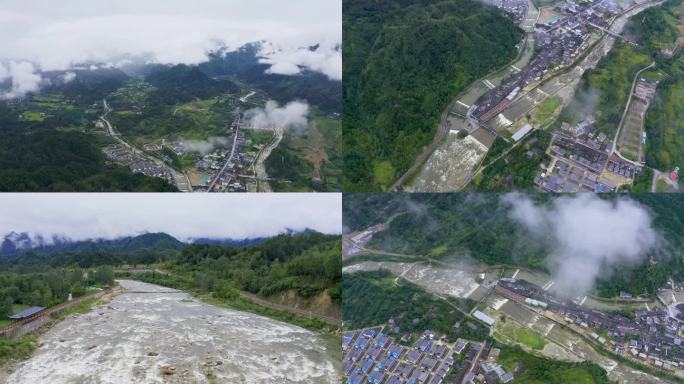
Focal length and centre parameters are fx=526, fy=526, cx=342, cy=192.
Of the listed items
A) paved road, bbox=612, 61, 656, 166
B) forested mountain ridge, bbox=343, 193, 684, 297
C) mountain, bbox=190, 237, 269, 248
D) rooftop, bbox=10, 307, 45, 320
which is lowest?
rooftop, bbox=10, 307, 45, 320

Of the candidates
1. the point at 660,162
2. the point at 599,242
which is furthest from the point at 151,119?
the point at 660,162

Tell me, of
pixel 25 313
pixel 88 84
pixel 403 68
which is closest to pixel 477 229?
pixel 403 68

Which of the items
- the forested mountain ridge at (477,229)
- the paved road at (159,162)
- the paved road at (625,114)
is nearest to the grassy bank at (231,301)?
the forested mountain ridge at (477,229)

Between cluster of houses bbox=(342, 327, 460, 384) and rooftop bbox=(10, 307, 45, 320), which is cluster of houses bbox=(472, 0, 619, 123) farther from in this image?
rooftop bbox=(10, 307, 45, 320)

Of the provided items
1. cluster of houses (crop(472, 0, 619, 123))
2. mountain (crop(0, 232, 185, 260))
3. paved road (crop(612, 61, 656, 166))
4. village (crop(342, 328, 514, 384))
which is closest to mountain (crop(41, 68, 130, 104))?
mountain (crop(0, 232, 185, 260))

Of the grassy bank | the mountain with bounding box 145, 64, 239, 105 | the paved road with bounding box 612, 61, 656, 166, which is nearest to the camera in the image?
the paved road with bounding box 612, 61, 656, 166

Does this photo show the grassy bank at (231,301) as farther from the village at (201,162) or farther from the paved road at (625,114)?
the paved road at (625,114)
